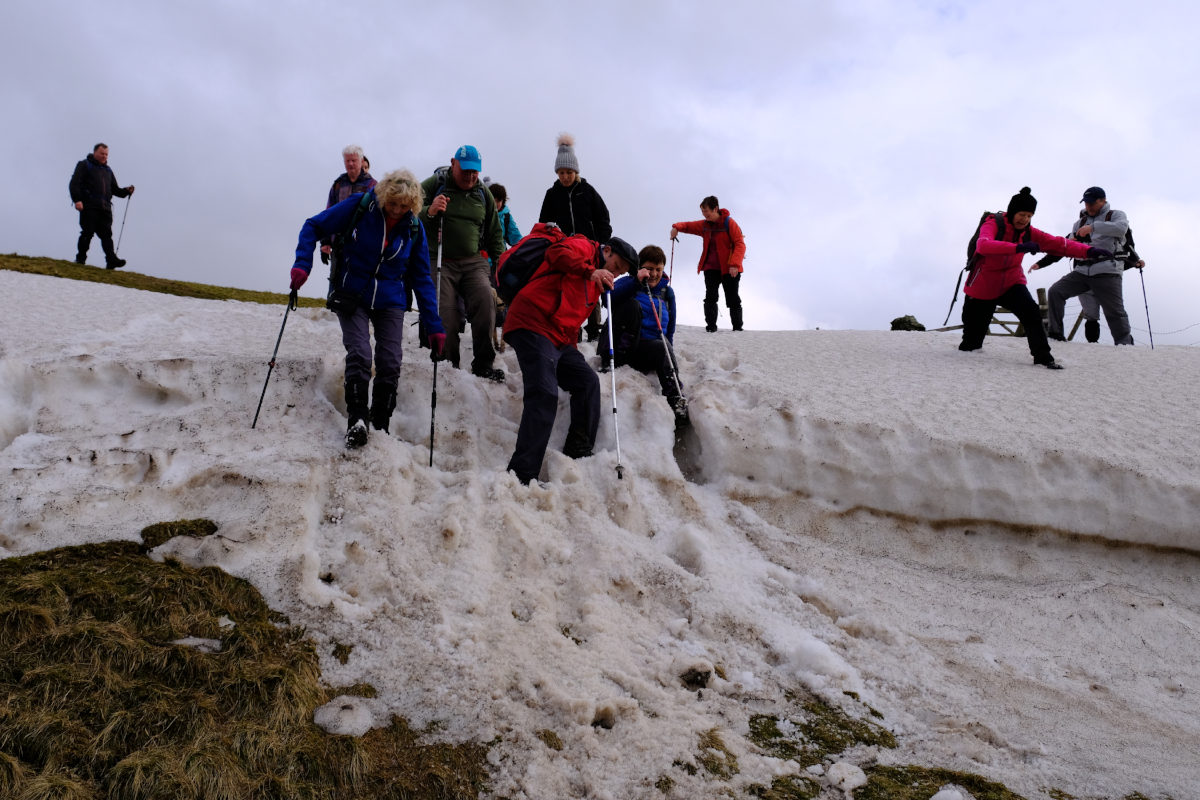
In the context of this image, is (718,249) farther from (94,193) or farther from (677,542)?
(94,193)

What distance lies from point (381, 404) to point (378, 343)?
20.6 inches

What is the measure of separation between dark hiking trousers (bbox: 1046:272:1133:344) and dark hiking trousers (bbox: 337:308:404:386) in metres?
11.1

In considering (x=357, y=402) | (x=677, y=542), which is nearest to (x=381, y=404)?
(x=357, y=402)

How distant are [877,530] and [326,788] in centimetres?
523

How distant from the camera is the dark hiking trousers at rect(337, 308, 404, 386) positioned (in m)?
5.95

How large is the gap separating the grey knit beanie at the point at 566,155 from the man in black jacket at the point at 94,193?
1054 centimetres

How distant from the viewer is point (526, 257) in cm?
650

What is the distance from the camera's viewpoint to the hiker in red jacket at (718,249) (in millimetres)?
12023

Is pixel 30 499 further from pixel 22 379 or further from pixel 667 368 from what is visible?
pixel 667 368

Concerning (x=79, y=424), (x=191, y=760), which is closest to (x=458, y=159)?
(x=79, y=424)

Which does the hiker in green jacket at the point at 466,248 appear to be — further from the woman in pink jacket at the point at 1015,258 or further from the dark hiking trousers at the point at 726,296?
the woman in pink jacket at the point at 1015,258

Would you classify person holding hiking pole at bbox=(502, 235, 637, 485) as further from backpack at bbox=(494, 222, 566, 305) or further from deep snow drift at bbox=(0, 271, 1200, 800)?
deep snow drift at bbox=(0, 271, 1200, 800)

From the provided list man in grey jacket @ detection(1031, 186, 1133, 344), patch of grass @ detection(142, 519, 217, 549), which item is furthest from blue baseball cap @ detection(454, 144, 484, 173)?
man in grey jacket @ detection(1031, 186, 1133, 344)

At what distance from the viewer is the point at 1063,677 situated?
4.86 m
